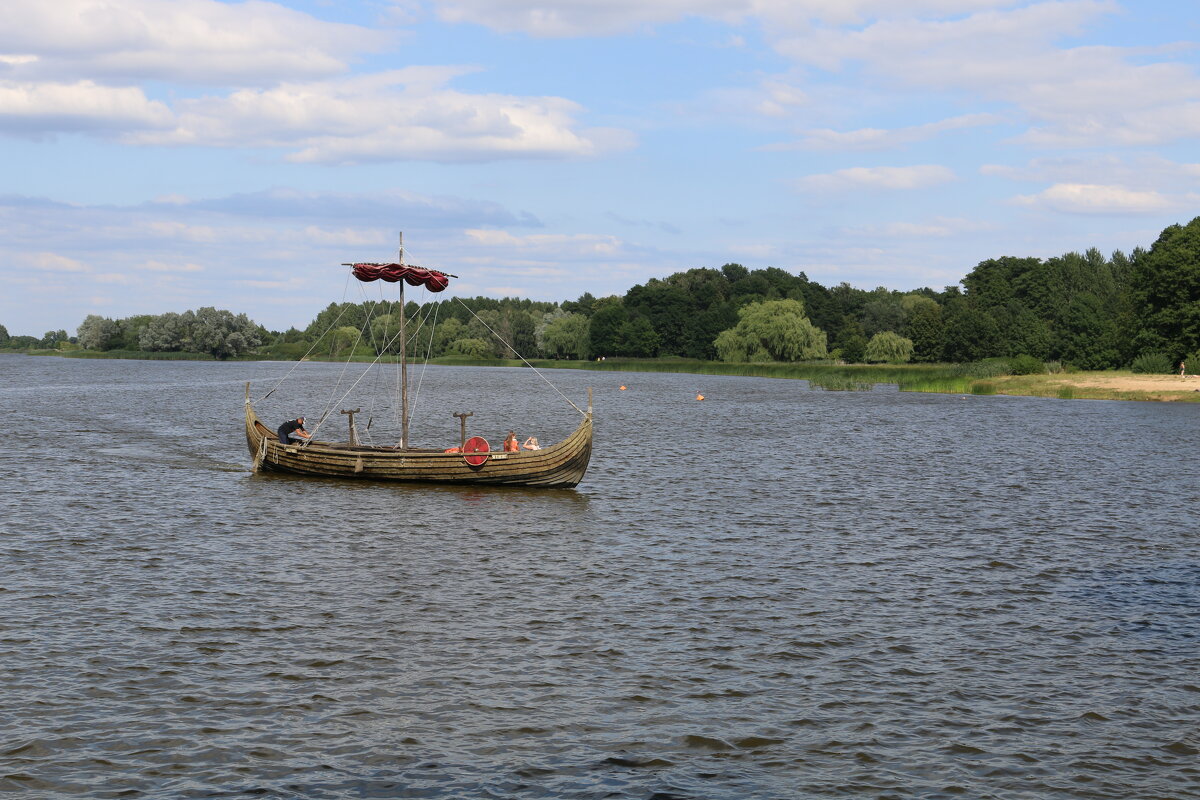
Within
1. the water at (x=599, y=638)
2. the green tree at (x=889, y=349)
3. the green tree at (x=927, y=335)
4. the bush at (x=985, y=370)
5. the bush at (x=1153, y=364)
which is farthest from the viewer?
the green tree at (x=889, y=349)

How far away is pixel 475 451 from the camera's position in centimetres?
3497

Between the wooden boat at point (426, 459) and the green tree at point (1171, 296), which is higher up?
the green tree at point (1171, 296)

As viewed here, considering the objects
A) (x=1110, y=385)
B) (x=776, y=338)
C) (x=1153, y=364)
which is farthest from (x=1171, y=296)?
(x=776, y=338)

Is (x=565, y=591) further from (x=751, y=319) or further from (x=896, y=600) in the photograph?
(x=751, y=319)

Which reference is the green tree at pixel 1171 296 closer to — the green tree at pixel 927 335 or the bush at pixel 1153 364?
the bush at pixel 1153 364

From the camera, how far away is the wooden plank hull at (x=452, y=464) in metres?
34.4

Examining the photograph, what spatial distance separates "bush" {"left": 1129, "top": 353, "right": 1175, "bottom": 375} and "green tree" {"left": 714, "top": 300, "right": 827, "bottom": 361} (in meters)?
51.8

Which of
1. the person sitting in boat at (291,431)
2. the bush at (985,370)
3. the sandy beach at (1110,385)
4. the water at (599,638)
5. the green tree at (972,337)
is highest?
the green tree at (972,337)

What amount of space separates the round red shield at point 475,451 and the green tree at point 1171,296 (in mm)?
86330

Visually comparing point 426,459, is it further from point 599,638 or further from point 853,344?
point 853,344

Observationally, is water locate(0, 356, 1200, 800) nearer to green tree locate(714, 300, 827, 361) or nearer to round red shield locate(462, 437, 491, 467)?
round red shield locate(462, 437, 491, 467)

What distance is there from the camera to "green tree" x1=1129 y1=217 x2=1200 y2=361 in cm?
10025

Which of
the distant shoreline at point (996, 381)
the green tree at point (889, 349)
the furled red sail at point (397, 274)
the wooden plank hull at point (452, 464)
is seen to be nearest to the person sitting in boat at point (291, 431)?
the wooden plank hull at point (452, 464)

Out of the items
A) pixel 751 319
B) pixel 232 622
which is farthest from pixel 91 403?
pixel 751 319
